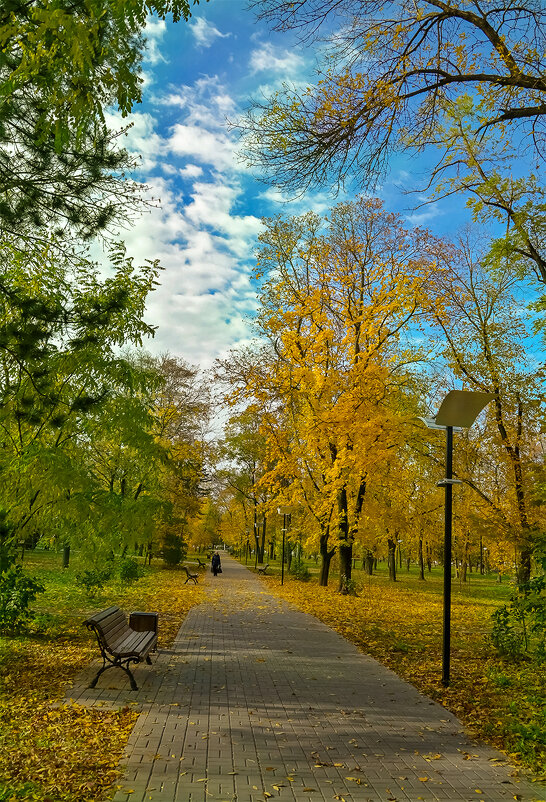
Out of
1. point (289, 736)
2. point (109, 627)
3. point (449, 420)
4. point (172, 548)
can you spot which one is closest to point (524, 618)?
point (449, 420)

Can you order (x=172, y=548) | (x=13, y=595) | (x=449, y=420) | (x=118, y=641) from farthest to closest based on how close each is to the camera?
(x=172, y=548)
(x=13, y=595)
(x=449, y=420)
(x=118, y=641)

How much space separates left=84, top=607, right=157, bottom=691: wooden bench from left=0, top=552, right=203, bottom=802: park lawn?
58 cm

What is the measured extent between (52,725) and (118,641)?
Answer: 2.22 meters

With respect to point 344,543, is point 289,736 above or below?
below

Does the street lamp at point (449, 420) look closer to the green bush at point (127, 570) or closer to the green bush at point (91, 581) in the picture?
the green bush at point (91, 581)

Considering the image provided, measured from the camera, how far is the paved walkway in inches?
163

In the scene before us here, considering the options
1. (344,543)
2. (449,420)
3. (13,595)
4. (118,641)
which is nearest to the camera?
(118,641)

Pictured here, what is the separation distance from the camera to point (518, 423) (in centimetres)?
1716

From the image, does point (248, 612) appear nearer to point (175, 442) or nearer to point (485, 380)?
point (485, 380)

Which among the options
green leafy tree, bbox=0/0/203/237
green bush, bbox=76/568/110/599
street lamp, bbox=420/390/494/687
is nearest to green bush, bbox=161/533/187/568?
green bush, bbox=76/568/110/599

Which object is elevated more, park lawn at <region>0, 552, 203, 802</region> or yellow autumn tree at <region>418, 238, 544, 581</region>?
yellow autumn tree at <region>418, 238, 544, 581</region>

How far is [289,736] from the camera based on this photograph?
520cm

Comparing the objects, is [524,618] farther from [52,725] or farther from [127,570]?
[127,570]

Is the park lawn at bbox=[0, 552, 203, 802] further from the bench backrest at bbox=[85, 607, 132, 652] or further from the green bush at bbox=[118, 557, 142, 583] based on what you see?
the green bush at bbox=[118, 557, 142, 583]
